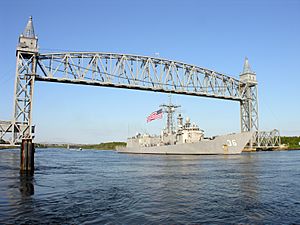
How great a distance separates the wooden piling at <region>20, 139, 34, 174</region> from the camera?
20.2 meters

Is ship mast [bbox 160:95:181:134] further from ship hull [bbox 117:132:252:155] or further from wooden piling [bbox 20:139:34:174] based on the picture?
wooden piling [bbox 20:139:34:174]

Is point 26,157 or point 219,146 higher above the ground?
point 26,157

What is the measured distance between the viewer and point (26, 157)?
20.5 metres

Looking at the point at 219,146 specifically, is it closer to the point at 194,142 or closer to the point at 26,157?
the point at 194,142

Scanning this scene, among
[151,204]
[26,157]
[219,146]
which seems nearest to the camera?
[151,204]

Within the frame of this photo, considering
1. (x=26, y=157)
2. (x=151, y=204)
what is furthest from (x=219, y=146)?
(x=151, y=204)

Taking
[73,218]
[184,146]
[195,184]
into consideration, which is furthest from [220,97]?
[73,218]

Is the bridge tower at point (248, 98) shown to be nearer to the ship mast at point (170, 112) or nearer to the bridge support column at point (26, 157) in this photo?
the ship mast at point (170, 112)

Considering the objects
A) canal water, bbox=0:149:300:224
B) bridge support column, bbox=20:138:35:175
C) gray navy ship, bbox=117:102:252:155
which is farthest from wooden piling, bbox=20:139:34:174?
gray navy ship, bbox=117:102:252:155

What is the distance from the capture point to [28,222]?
780 centimetres

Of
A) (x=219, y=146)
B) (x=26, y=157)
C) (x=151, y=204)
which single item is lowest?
(x=151, y=204)

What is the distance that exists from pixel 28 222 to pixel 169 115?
212ft

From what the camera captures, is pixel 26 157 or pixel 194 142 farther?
pixel 194 142

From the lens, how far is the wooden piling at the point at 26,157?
20.2 metres
